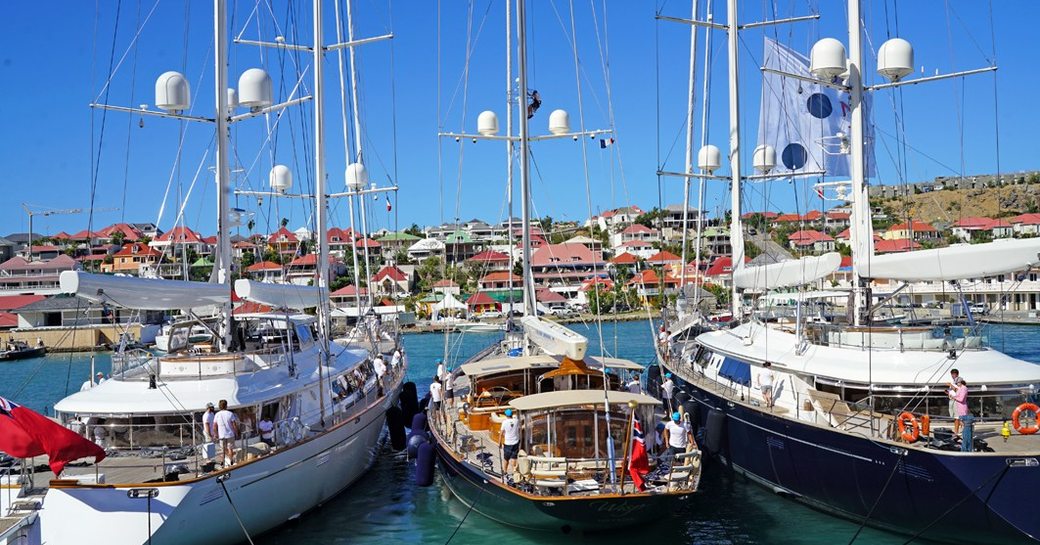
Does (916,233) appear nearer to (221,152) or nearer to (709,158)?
(709,158)

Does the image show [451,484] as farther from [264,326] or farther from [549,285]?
[549,285]

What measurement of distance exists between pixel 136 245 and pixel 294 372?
10203cm

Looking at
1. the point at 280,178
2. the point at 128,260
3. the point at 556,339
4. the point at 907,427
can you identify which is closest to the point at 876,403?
the point at 907,427

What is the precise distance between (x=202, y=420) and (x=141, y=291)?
276 centimetres

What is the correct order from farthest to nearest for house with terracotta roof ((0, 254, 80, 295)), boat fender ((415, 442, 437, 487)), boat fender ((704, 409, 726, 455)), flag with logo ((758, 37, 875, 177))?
house with terracotta roof ((0, 254, 80, 295)), flag with logo ((758, 37, 875, 177)), boat fender ((704, 409, 726, 455)), boat fender ((415, 442, 437, 487))

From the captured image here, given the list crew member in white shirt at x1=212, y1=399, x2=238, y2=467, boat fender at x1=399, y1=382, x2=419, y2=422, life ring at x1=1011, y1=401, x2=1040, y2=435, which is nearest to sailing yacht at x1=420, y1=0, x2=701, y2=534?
crew member in white shirt at x1=212, y1=399, x2=238, y2=467

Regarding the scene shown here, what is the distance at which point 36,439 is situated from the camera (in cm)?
1422

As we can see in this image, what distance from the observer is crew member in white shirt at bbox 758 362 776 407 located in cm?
2016

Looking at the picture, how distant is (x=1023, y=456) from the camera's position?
1476 centimetres

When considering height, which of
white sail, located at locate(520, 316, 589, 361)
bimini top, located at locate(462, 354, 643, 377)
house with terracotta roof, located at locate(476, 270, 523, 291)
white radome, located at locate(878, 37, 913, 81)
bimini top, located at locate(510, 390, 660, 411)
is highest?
white radome, located at locate(878, 37, 913, 81)

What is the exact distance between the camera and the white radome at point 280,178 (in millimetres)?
35062

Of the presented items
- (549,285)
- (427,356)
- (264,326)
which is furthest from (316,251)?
(549,285)

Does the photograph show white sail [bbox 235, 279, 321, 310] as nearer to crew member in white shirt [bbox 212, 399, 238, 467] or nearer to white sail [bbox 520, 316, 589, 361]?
crew member in white shirt [bbox 212, 399, 238, 467]

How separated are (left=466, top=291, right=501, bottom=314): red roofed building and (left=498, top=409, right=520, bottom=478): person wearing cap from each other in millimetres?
67852
